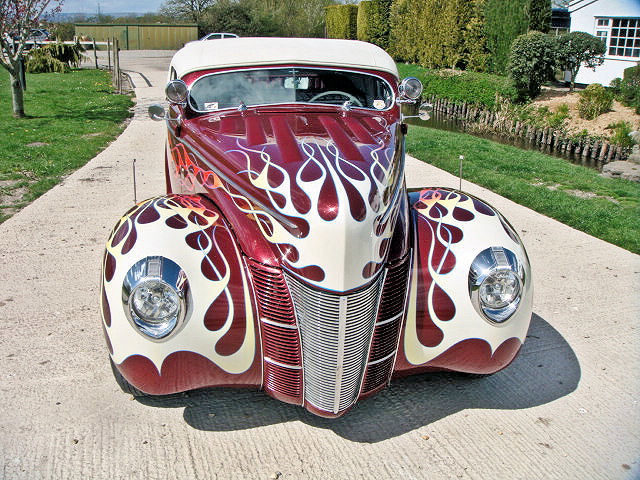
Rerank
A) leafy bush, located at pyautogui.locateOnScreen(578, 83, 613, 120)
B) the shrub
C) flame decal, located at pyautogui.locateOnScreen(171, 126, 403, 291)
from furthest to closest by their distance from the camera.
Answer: the shrub → leafy bush, located at pyautogui.locateOnScreen(578, 83, 613, 120) → flame decal, located at pyautogui.locateOnScreen(171, 126, 403, 291)

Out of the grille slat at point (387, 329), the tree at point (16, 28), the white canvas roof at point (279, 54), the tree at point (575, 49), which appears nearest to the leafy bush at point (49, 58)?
the tree at point (16, 28)

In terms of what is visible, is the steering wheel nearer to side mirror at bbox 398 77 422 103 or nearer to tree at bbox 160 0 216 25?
side mirror at bbox 398 77 422 103

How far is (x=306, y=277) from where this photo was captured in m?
3.03

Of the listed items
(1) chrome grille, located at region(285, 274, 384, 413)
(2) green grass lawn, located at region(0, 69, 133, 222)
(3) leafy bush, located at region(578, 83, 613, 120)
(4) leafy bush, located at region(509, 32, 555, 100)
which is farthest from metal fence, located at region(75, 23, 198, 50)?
(1) chrome grille, located at region(285, 274, 384, 413)

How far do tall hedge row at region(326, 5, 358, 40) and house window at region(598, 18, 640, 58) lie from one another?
17001mm

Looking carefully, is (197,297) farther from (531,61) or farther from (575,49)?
(575,49)

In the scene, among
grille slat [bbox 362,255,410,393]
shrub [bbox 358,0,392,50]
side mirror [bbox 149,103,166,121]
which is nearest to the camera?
grille slat [bbox 362,255,410,393]

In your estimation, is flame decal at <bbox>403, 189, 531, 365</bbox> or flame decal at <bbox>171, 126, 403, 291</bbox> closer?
flame decal at <bbox>171, 126, 403, 291</bbox>

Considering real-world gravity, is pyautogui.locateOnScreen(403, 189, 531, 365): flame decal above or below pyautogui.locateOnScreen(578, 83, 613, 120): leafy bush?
below

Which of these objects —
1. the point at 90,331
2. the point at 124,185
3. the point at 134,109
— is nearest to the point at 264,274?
the point at 90,331

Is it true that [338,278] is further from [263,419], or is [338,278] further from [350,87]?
[350,87]

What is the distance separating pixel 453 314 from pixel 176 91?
7.87 ft

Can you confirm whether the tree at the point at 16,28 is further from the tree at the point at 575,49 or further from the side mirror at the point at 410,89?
the tree at the point at 575,49

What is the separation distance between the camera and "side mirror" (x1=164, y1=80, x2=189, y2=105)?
13.8 feet
